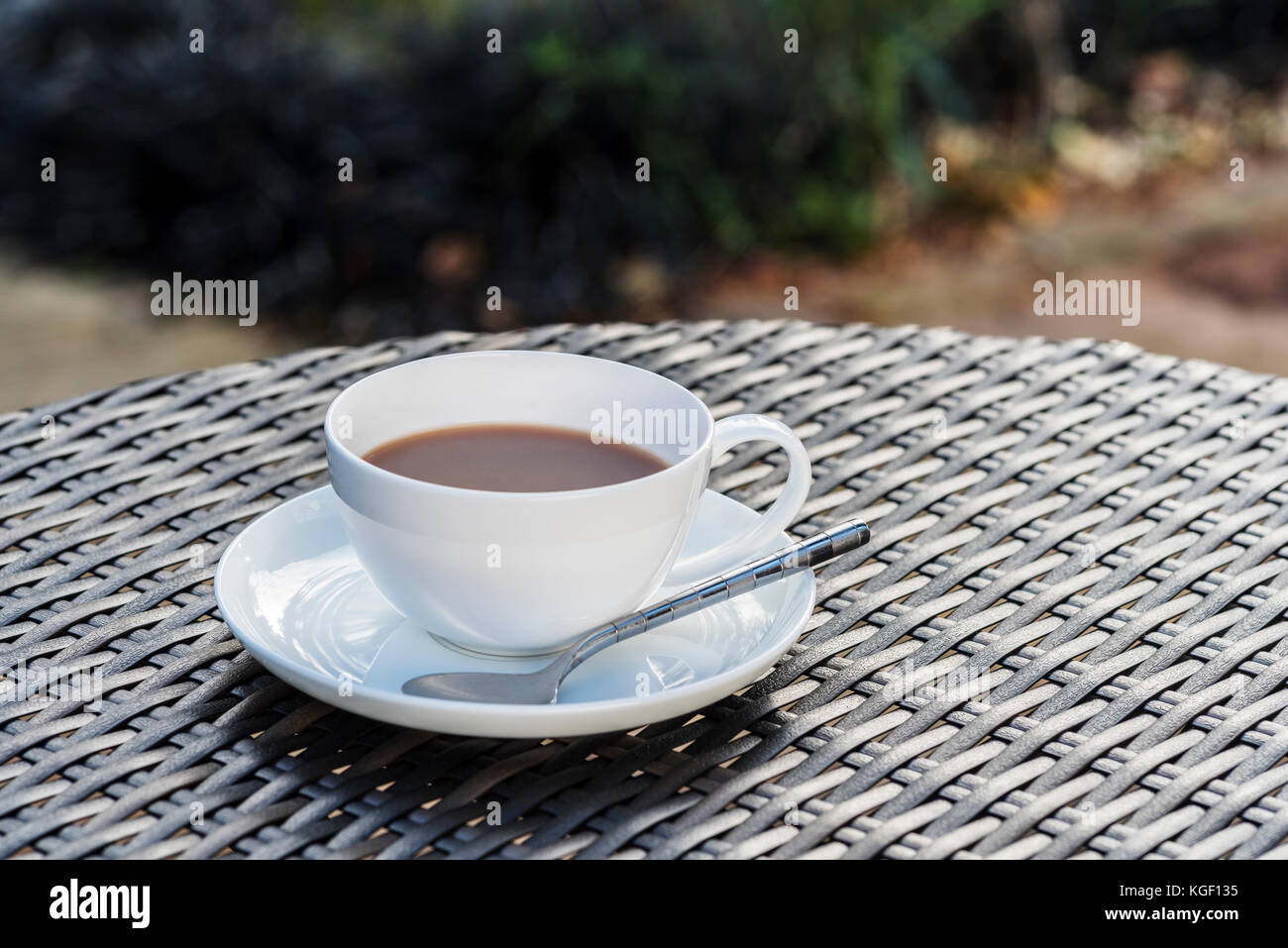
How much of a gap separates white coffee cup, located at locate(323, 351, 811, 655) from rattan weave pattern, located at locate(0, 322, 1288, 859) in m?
0.07

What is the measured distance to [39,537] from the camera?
86cm

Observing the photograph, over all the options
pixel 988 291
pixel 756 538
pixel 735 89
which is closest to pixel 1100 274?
pixel 988 291

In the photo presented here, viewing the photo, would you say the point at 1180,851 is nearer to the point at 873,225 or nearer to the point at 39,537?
the point at 39,537

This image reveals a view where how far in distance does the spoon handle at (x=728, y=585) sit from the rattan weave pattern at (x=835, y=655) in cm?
5

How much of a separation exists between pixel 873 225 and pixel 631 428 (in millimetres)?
2475

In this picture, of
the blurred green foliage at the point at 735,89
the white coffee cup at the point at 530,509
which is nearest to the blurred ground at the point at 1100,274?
the blurred green foliage at the point at 735,89

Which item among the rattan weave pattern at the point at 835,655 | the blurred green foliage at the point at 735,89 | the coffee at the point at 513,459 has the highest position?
the blurred green foliage at the point at 735,89

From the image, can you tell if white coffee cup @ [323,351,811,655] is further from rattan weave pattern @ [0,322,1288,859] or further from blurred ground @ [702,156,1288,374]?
blurred ground @ [702,156,1288,374]

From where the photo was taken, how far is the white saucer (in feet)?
2.05

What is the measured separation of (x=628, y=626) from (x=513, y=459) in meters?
0.12

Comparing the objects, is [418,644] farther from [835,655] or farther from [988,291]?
[988,291]

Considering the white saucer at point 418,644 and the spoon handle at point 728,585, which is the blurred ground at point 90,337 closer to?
the white saucer at point 418,644

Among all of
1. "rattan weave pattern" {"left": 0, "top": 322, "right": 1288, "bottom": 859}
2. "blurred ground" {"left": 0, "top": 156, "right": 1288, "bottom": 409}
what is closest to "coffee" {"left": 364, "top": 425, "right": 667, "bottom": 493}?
"rattan weave pattern" {"left": 0, "top": 322, "right": 1288, "bottom": 859}

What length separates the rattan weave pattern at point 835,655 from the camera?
628mm
